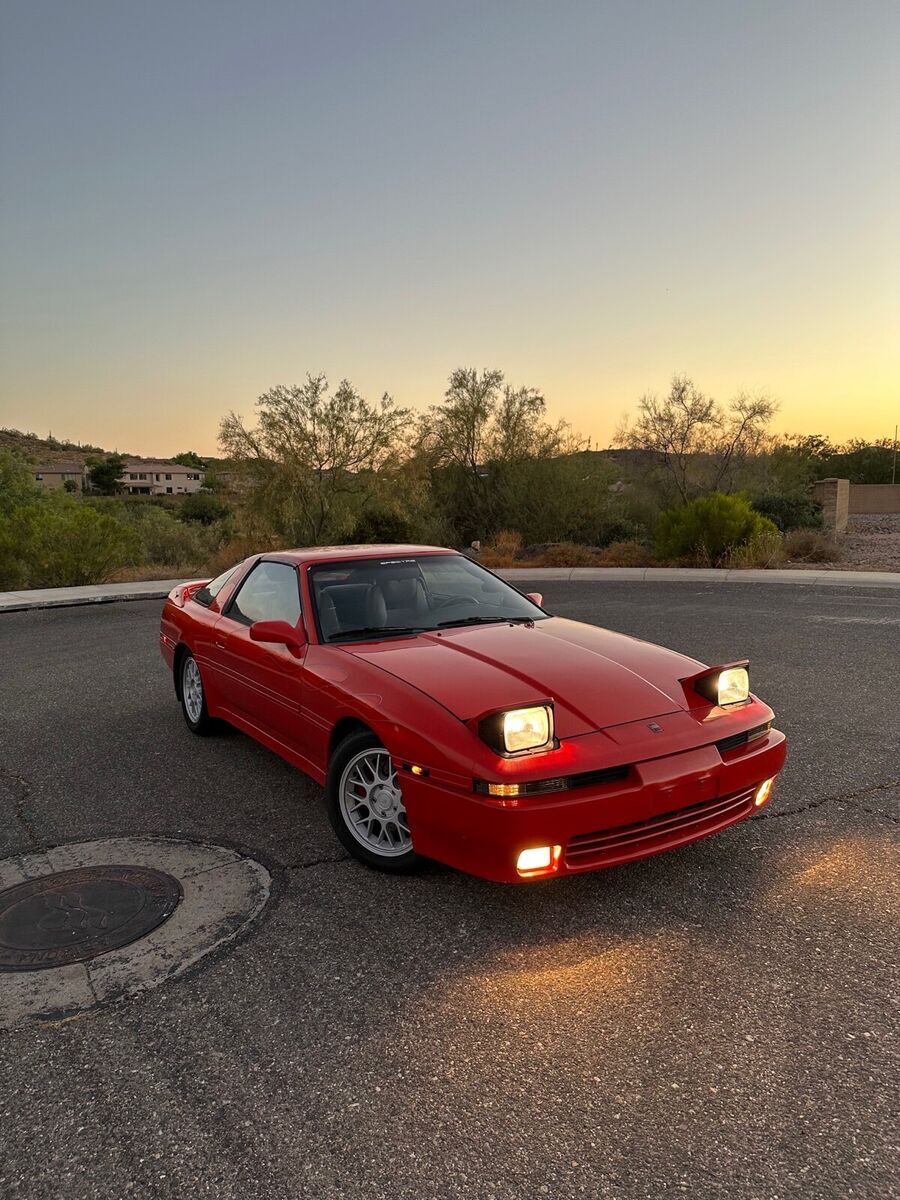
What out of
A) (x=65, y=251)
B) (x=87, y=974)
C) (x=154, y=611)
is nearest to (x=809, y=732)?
(x=87, y=974)

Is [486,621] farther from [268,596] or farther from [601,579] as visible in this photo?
[601,579]

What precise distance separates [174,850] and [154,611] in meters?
9.70

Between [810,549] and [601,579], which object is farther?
[810,549]

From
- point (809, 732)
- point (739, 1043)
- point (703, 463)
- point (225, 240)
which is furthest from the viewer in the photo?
point (703, 463)

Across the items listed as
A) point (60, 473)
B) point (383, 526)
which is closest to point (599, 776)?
point (383, 526)

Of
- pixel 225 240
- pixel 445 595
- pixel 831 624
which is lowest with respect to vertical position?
pixel 831 624

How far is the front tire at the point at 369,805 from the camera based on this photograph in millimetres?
3568

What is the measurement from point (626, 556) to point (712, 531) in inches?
82.2

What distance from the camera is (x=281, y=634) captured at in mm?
4246

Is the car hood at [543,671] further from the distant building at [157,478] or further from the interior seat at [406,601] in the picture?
the distant building at [157,478]

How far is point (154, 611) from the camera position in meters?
13.1

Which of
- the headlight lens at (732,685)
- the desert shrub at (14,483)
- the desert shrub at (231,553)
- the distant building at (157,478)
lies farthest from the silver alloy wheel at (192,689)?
the distant building at (157,478)

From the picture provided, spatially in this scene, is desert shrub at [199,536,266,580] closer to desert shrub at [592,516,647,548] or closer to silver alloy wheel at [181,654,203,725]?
desert shrub at [592,516,647,548]

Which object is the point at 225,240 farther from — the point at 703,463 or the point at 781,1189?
the point at 781,1189
